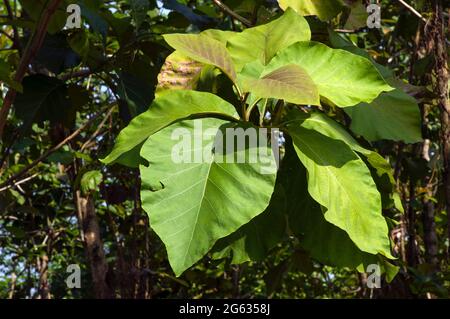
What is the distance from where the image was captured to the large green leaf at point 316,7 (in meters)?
1.45

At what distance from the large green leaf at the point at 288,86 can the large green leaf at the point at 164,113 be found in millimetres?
93

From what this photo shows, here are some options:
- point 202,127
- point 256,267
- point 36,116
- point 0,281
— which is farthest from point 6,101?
point 0,281

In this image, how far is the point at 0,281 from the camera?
6148 millimetres

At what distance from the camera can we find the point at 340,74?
1.11 m

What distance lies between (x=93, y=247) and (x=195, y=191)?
215 centimetres

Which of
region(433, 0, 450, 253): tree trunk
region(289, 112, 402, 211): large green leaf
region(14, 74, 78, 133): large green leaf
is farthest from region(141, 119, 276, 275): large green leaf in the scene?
region(14, 74, 78, 133): large green leaf

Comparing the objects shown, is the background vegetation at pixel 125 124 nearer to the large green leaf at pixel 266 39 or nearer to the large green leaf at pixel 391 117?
the large green leaf at pixel 391 117

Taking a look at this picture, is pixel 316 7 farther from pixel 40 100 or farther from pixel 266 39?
pixel 40 100

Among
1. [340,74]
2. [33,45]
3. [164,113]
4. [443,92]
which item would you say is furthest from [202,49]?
[443,92]

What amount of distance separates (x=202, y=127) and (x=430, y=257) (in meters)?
2.93

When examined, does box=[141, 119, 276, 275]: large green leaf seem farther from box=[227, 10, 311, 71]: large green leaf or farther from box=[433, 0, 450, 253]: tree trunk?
box=[433, 0, 450, 253]: tree trunk

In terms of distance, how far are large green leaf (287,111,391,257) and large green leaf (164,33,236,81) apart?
18cm

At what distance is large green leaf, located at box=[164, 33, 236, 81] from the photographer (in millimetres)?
1132
